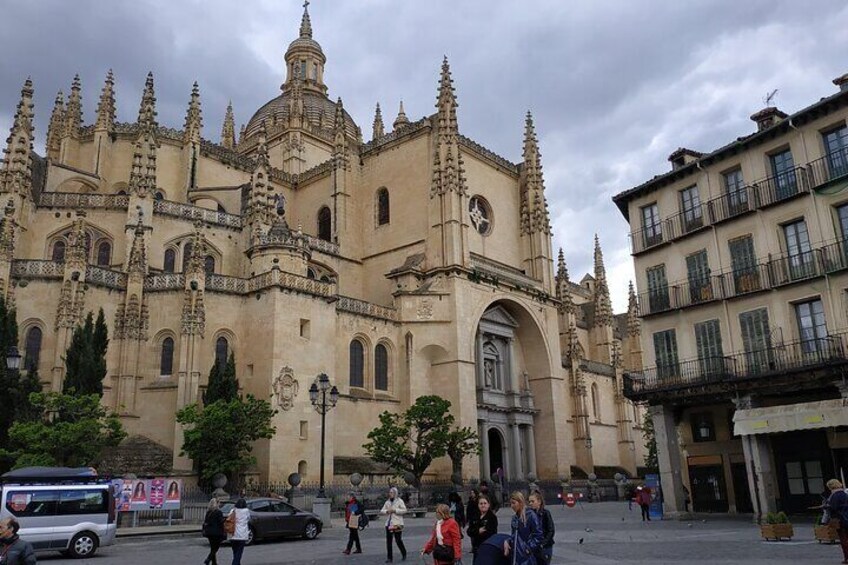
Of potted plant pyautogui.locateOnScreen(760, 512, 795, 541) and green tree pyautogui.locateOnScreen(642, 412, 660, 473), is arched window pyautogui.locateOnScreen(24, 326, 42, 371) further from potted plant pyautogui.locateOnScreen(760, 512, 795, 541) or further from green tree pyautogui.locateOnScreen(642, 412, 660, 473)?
green tree pyautogui.locateOnScreen(642, 412, 660, 473)

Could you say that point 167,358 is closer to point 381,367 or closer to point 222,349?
point 222,349

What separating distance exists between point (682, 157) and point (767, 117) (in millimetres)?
3424

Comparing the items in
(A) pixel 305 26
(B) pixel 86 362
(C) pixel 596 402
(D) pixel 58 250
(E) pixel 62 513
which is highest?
(A) pixel 305 26

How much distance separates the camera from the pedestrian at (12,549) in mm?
7129

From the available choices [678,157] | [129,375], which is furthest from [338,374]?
[678,157]

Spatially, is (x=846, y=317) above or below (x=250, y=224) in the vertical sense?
below

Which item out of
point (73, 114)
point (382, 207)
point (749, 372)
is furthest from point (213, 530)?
point (73, 114)

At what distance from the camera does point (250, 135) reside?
61.8 m

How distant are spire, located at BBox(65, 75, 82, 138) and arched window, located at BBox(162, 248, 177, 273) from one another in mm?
11488

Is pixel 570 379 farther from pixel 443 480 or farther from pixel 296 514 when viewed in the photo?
pixel 296 514

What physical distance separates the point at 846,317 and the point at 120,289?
2728cm

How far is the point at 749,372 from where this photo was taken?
22.2 meters

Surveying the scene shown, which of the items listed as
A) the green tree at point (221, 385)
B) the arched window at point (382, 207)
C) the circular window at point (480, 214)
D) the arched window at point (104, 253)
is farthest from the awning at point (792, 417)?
the arched window at point (104, 253)

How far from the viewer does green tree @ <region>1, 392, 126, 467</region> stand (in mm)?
23391
